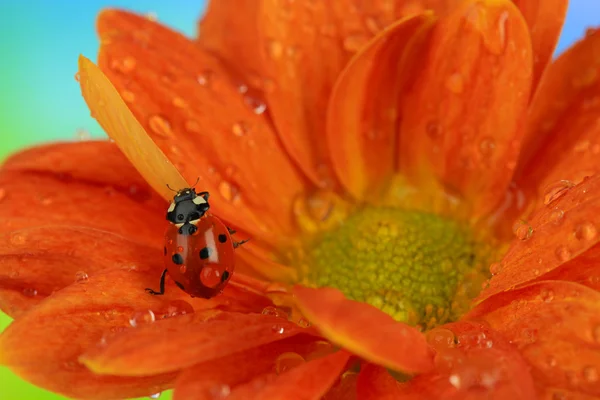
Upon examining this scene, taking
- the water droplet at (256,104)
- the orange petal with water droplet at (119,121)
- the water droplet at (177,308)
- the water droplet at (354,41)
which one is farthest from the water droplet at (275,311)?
the water droplet at (354,41)

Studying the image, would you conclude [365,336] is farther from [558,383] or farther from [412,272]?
[412,272]

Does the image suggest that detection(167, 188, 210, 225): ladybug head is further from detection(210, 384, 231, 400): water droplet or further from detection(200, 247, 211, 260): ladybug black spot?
detection(210, 384, 231, 400): water droplet

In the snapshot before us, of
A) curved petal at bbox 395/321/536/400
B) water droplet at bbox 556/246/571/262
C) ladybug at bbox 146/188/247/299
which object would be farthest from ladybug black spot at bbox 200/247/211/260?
water droplet at bbox 556/246/571/262

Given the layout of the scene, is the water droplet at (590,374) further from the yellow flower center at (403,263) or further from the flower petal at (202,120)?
the flower petal at (202,120)

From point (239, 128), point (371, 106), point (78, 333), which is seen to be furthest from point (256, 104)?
point (78, 333)

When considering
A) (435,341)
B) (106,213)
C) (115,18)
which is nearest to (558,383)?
(435,341)
